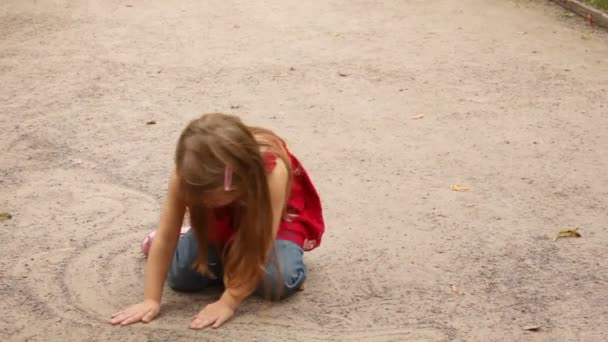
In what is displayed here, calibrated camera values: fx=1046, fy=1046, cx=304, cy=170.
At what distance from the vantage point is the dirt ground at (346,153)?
12.5ft

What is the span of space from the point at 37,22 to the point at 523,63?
384 cm

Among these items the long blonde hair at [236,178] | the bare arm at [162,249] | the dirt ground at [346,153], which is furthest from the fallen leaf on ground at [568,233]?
the bare arm at [162,249]

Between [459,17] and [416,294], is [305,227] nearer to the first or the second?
[416,294]

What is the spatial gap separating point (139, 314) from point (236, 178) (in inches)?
25.1

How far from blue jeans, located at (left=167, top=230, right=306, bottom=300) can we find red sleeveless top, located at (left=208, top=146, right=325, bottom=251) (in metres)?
0.05

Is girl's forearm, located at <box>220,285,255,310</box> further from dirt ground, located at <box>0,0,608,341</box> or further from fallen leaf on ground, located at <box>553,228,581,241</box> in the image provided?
fallen leaf on ground, located at <box>553,228,581,241</box>

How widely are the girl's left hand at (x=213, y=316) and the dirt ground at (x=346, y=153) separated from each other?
35 millimetres

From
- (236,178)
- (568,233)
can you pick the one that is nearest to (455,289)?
(568,233)

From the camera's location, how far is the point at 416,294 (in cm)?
390

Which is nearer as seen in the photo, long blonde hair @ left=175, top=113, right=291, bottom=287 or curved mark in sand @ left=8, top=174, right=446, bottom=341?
long blonde hair @ left=175, top=113, right=291, bottom=287

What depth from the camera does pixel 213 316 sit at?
3643 millimetres

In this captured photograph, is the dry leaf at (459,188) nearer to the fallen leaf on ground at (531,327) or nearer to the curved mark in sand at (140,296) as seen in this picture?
the curved mark in sand at (140,296)

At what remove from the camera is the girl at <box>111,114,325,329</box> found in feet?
11.1

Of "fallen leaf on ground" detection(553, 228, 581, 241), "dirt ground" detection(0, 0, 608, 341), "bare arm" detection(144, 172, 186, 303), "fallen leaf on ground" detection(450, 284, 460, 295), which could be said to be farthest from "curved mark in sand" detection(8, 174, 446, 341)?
"fallen leaf on ground" detection(553, 228, 581, 241)
